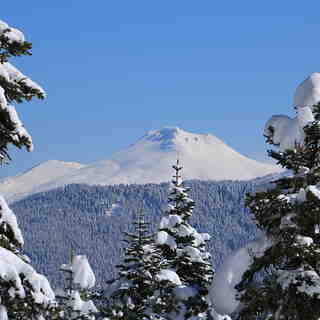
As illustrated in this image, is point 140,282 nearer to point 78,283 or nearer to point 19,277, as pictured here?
point 19,277

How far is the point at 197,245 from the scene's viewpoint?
2523cm

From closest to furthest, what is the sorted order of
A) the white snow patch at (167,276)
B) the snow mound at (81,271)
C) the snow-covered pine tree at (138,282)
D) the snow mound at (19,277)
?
the snow mound at (19,277) → the snow-covered pine tree at (138,282) → the white snow patch at (167,276) → the snow mound at (81,271)

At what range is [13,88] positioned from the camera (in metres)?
10.7

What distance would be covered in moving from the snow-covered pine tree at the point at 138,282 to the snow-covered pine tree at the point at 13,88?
11166mm

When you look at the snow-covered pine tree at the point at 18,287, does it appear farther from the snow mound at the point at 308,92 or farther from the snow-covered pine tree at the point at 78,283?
the snow-covered pine tree at the point at 78,283

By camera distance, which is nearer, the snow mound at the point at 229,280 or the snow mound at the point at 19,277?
the snow mound at the point at 19,277

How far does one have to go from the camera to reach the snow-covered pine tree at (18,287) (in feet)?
32.7

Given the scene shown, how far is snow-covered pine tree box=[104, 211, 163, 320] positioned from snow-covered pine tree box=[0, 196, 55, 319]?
36.1 ft

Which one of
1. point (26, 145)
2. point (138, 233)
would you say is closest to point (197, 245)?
point (138, 233)

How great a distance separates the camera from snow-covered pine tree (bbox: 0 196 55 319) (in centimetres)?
996

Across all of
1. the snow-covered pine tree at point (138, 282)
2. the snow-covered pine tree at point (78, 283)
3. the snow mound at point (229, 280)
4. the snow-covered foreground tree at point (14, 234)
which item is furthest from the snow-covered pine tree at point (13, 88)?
the snow-covered pine tree at point (78, 283)

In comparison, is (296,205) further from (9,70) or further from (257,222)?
(9,70)

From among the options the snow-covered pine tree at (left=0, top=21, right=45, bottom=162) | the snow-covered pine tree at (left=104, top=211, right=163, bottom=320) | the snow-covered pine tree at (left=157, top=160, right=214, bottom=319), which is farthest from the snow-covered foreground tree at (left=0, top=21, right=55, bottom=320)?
the snow-covered pine tree at (left=157, top=160, right=214, bottom=319)

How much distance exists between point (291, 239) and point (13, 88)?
478 centimetres
